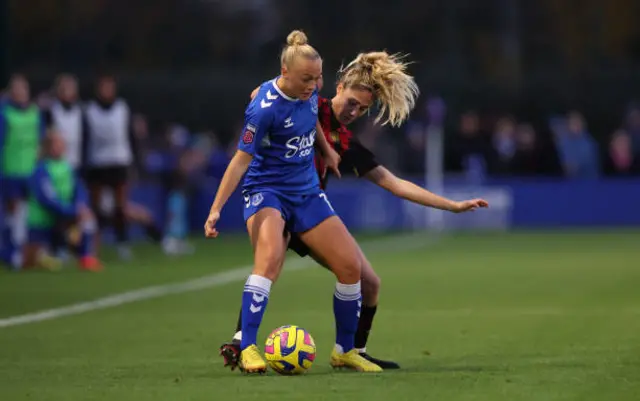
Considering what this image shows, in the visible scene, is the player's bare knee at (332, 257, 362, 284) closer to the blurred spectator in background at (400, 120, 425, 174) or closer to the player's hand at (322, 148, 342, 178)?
the player's hand at (322, 148, 342, 178)

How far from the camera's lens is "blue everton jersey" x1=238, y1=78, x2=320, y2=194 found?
877 cm

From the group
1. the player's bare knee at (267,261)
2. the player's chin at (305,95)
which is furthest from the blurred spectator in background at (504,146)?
the player's bare knee at (267,261)

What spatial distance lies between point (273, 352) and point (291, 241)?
762 mm

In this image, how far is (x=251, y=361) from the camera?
8.62m

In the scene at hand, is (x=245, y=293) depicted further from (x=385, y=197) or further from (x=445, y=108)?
(x=445, y=108)

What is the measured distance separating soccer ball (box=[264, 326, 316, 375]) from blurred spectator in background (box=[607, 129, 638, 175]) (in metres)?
20.8

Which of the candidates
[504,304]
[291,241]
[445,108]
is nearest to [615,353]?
[291,241]

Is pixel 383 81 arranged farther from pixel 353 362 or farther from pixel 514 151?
pixel 514 151

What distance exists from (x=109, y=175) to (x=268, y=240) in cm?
1107

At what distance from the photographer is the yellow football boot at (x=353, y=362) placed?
9016 millimetres

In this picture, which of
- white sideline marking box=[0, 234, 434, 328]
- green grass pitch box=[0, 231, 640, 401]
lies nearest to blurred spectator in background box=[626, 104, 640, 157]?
white sideline marking box=[0, 234, 434, 328]

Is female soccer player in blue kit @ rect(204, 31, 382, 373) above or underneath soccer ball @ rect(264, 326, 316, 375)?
above

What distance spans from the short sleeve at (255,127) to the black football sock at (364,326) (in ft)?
4.41

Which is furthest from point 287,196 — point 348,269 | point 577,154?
point 577,154
